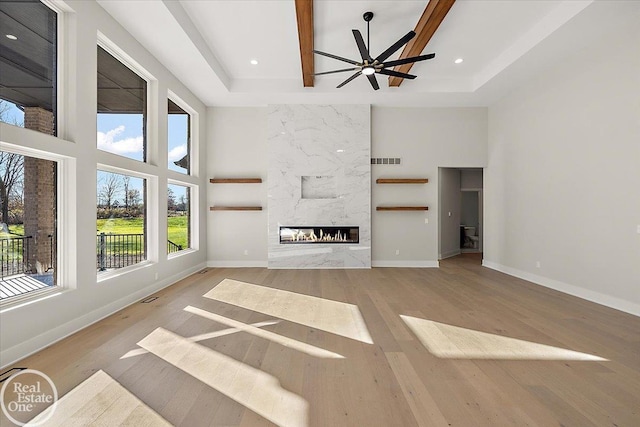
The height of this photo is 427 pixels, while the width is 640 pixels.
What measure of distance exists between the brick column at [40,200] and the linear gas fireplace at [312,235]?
399 centimetres

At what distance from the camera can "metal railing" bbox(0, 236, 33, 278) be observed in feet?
7.95

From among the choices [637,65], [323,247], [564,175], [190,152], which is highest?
[637,65]

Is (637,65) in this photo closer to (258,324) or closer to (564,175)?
(564,175)

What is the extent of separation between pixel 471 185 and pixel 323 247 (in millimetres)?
5448

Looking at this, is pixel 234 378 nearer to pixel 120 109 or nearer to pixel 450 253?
pixel 120 109

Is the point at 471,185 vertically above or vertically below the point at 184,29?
below

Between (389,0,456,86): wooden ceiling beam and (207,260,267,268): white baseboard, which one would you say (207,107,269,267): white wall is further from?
(389,0,456,86): wooden ceiling beam

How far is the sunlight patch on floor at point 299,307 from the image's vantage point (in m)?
3.06

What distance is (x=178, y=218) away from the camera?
18.3 feet

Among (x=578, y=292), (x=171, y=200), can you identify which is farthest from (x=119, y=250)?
(x=578, y=292)

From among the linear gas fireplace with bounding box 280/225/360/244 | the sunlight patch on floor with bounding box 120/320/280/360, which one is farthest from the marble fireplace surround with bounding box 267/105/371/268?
the sunlight patch on floor with bounding box 120/320/280/360

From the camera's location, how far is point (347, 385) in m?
2.02

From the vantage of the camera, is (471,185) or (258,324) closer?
(258,324)

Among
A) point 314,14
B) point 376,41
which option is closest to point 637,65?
point 376,41
